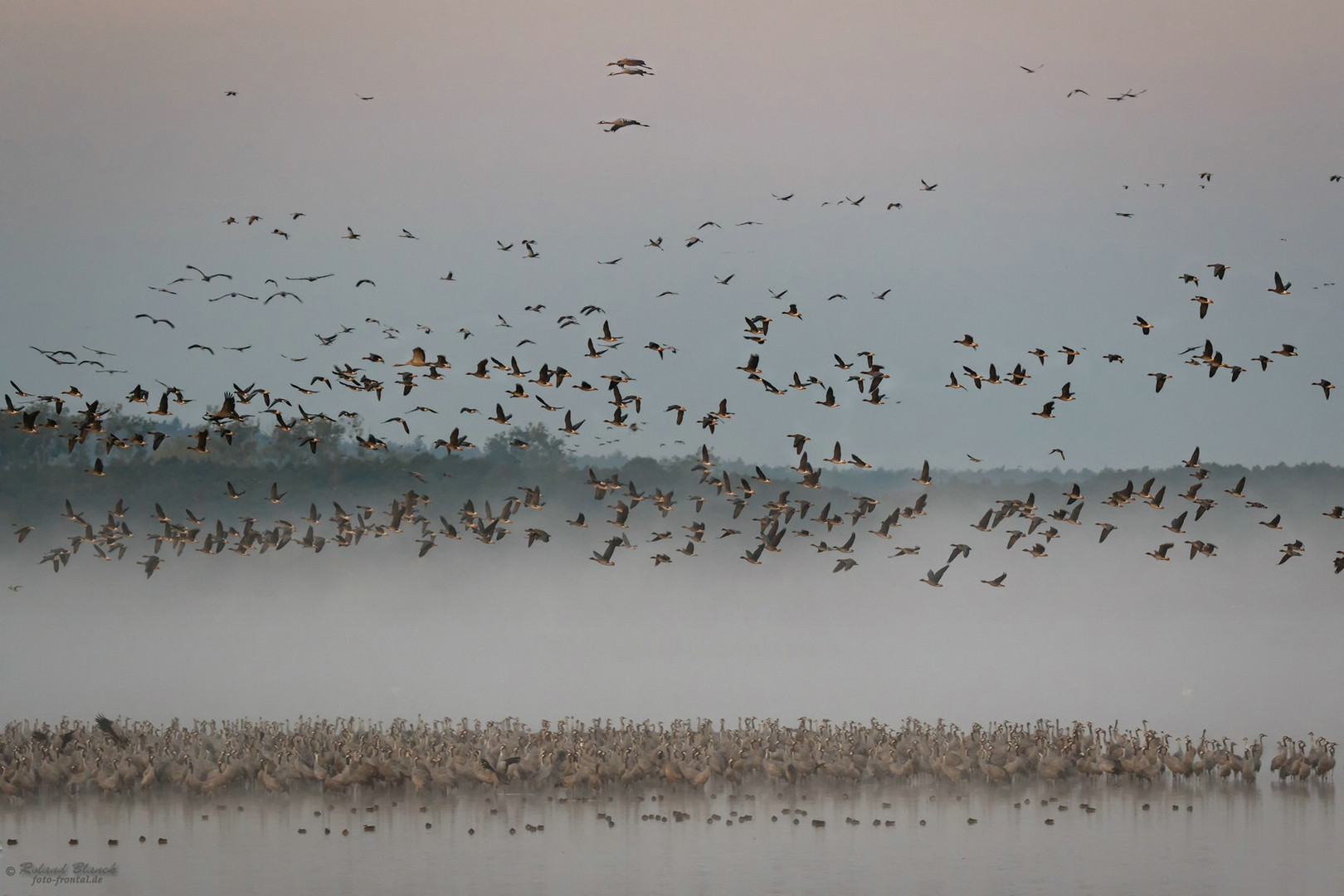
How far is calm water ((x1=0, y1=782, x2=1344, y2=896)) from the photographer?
97.6ft

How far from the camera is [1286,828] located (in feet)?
113

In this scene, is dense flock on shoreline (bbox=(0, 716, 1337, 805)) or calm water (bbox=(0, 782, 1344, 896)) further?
dense flock on shoreline (bbox=(0, 716, 1337, 805))

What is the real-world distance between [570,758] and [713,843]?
529cm

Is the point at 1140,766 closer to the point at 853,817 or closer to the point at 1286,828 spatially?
the point at 1286,828

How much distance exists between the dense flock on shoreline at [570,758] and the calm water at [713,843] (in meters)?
0.49

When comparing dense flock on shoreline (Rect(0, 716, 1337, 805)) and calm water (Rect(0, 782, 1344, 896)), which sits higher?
dense flock on shoreline (Rect(0, 716, 1337, 805))

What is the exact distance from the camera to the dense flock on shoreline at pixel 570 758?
35.5 m

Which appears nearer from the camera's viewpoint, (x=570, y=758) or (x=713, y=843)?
(x=713, y=843)

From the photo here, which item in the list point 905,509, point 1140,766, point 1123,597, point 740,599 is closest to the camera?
point 1140,766

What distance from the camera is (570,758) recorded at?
120 ft

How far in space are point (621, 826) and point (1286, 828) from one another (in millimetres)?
14487

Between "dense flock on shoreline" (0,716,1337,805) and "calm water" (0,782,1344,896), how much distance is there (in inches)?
19.2

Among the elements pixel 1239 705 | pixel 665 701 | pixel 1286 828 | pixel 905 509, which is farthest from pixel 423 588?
pixel 1286 828

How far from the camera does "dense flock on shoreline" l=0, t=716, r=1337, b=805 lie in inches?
1396
